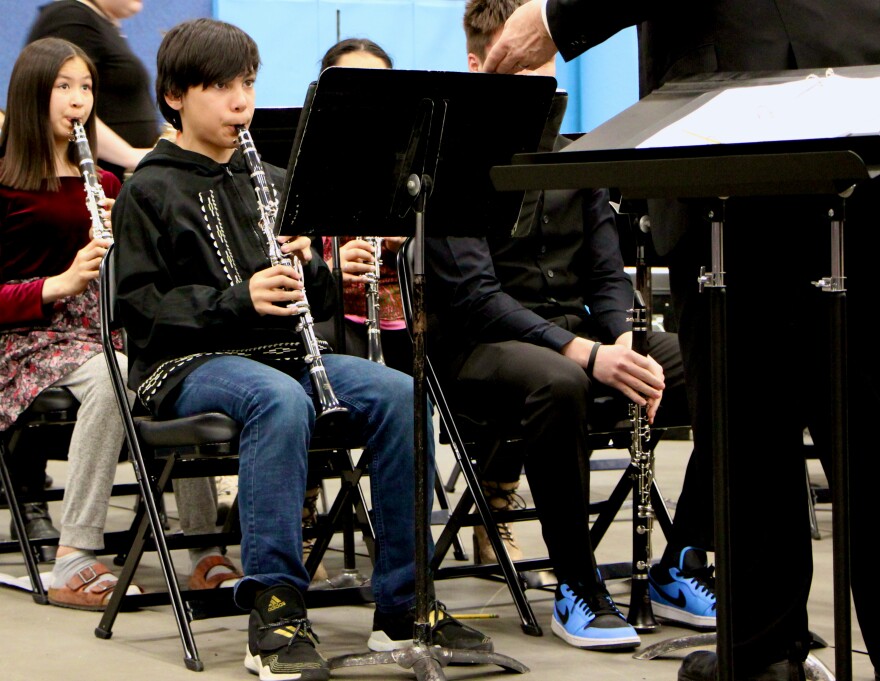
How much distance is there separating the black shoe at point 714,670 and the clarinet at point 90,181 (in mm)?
1628

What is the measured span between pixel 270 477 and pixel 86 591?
2.43ft

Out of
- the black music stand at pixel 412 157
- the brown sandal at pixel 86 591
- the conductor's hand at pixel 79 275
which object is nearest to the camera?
the black music stand at pixel 412 157

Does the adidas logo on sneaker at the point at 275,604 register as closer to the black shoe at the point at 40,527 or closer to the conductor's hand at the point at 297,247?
the conductor's hand at the point at 297,247

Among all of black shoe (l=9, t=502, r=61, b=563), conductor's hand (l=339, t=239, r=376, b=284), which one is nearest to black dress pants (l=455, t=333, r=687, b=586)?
conductor's hand (l=339, t=239, r=376, b=284)

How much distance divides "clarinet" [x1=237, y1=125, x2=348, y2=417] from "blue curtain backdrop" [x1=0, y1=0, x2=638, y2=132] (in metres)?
4.46

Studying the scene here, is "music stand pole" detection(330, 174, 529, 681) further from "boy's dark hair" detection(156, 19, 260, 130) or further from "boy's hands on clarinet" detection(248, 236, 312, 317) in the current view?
"boy's dark hair" detection(156, 19, 260, 130)

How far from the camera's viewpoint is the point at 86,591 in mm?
2787

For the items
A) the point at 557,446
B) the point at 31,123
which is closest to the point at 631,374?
the point at 557,446

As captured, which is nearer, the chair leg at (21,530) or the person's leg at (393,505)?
the person's leg at (393,505)

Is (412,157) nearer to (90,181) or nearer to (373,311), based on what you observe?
(373,311)

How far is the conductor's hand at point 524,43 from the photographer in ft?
5.92

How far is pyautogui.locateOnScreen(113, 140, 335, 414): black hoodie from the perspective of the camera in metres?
2.47

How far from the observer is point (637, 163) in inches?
54.2

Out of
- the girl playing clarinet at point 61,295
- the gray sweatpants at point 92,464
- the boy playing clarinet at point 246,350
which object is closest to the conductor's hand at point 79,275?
the girl playing clarinet at point 61,295
